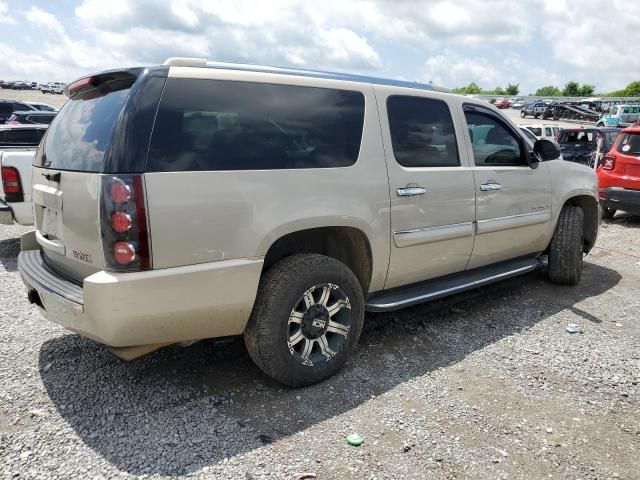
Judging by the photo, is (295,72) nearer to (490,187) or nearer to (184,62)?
(184,62)

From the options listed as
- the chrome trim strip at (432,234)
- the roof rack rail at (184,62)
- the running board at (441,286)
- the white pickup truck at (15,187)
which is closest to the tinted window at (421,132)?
the chrome trim strip at (432,234)

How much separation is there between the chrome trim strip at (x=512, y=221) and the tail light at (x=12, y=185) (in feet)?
16.6

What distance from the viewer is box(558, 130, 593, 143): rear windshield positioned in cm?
1528

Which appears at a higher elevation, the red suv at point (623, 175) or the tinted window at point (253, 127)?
the tinted window at point (253, 127)

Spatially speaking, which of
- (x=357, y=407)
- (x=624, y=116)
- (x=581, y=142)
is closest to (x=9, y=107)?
(x=581, y=142)

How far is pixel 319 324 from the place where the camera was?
320 cm

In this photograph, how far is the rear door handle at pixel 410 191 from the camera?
3.52m

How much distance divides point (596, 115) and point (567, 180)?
4600 centimetres

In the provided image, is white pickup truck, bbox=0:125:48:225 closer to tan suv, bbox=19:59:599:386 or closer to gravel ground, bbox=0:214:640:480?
gravel ground, bbox=0:214:640:480

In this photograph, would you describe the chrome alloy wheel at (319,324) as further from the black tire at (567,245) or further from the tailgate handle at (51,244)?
the black tire at (567,245)

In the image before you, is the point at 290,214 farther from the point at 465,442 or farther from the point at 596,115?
the point at 596,115

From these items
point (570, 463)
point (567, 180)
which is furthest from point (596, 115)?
point (570, 463)

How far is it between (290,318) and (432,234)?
133 cm

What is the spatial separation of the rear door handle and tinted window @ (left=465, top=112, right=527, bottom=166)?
2.65ft
